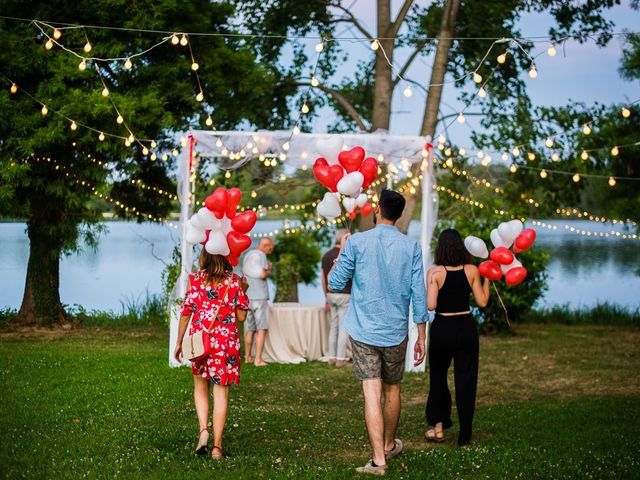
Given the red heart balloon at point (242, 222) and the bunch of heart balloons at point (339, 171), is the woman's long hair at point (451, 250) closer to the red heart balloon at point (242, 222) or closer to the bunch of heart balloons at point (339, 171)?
the bunch of heart balloons at point (339, 171)

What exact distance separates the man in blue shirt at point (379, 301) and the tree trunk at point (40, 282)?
894 cm

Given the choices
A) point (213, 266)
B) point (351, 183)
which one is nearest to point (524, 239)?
point (351, 183)

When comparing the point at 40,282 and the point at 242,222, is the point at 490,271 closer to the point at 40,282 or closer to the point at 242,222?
the point at 242,222

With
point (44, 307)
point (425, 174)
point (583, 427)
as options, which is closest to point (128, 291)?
point (44, 307)

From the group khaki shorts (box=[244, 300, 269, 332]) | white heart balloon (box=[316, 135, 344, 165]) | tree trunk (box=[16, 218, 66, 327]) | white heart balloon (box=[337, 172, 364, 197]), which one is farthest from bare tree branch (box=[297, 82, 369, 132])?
white heart balloon (box=[337, 172, 364, 197])

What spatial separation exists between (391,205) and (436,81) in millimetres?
9081

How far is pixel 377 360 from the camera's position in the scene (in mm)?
5523

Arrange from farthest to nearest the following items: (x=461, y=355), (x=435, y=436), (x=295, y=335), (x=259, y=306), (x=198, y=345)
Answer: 1. (x=295, y=335)
2. (x=259, y=306)
3. (x=435, y=436)
4. (x=461, y=355)
5. (x=198, y=345)

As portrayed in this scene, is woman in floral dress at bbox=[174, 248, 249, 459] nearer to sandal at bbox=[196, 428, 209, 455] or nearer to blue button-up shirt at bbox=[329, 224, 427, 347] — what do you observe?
sandal at bbox=[196, 428, 209, 455]

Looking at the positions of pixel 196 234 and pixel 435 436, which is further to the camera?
pixel 435 436

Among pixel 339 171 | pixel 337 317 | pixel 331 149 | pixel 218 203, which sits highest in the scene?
pixel 331 149

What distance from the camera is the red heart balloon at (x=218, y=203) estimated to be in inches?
231

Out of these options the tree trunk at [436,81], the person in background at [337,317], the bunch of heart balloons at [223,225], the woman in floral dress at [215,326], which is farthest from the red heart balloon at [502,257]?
the tree trunk at [436,81]

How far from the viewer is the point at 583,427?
23.4 feet
